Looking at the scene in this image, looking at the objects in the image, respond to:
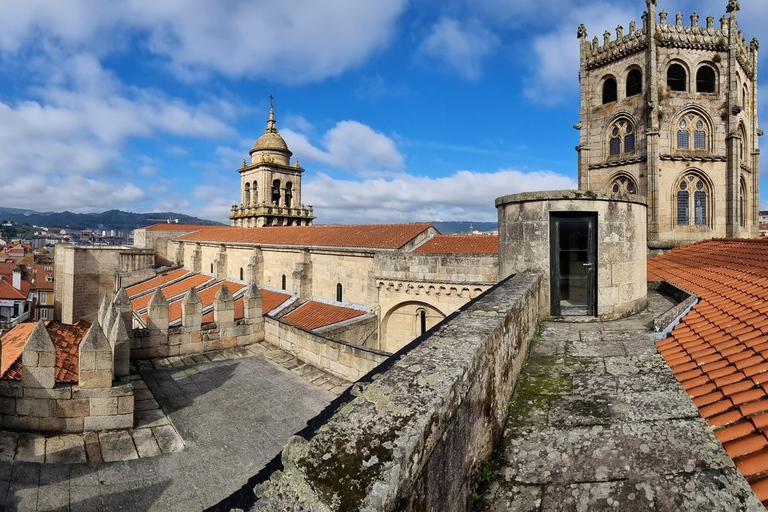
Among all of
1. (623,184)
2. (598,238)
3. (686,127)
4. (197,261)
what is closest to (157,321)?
(598,238)

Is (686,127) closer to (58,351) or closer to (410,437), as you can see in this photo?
(410,437)

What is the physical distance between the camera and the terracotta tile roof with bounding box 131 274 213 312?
26.8 meters

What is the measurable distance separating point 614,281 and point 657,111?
19.6 meters

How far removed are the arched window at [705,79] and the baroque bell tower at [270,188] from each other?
99.3 feet

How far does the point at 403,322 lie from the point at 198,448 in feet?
38.5

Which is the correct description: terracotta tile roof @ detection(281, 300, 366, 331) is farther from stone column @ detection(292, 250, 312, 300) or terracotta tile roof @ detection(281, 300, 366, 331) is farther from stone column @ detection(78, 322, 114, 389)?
stone column @ detection(78, 322, 114, 389)

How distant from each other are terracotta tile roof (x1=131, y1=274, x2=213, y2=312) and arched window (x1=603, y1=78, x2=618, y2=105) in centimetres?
2754

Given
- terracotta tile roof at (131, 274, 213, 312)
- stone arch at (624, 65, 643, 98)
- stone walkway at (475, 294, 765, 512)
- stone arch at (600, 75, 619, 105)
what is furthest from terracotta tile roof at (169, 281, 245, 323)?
stone arch at (624, 65, 643, 98)

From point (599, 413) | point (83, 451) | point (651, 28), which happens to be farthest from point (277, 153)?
point (599, 413)

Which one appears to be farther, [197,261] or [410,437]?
[197,261]

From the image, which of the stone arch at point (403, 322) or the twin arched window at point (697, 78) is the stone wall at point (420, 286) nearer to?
the stone arch at point (403, 322)

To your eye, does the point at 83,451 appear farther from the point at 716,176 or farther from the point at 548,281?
the point at 716,176

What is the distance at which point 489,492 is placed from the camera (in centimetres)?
248

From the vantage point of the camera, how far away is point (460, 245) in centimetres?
1764
